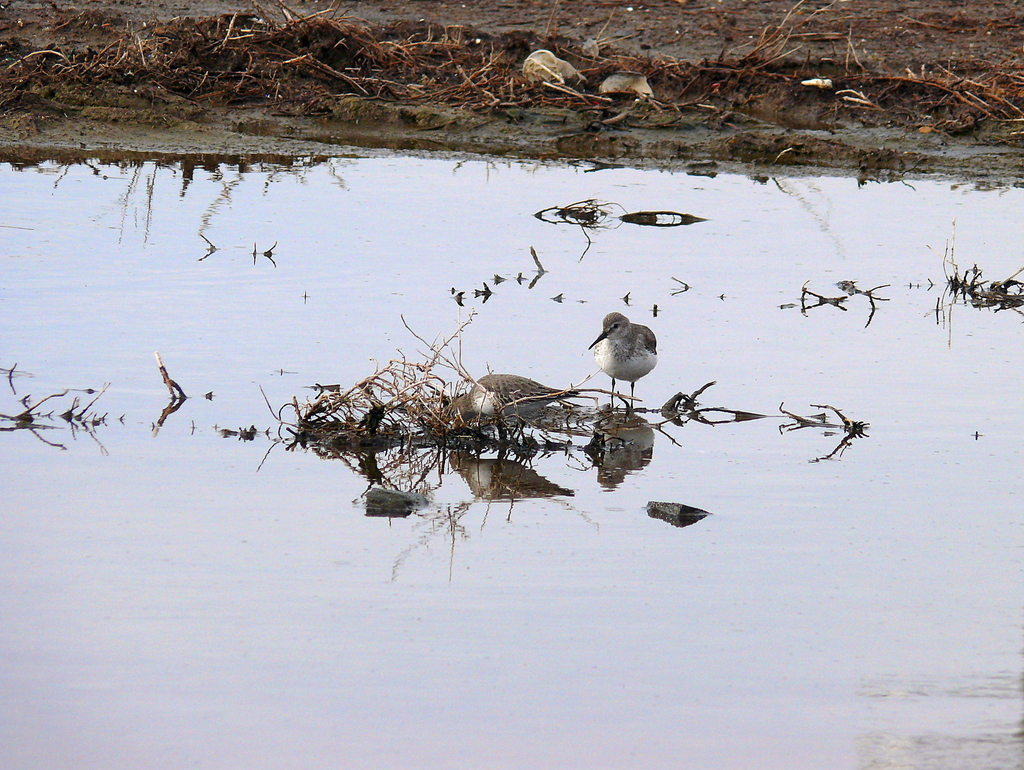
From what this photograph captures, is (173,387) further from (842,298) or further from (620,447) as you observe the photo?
(842,298)

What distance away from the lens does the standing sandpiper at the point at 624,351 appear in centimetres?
777

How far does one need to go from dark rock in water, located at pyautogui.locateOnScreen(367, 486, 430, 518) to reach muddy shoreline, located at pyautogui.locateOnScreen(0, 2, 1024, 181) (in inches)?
352

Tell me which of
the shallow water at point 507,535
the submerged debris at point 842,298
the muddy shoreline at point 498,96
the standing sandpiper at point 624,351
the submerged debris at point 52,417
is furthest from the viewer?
the muddy shoreline at point 498,96

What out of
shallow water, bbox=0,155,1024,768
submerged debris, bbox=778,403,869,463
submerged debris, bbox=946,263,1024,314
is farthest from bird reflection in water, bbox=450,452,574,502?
submerged debris, bbox=946,263,1024,314

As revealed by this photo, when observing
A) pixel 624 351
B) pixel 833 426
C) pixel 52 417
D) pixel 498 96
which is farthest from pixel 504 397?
pixel 498 96

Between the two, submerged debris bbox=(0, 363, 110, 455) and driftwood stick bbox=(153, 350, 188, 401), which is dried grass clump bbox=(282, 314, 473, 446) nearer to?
driftwood stick bbox=(153, 350, 188, 401)

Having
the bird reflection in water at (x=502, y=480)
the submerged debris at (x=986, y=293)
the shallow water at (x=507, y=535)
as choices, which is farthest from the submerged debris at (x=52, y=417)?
the submerged debris at (x=986, y=293)

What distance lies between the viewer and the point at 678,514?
6.17 metres

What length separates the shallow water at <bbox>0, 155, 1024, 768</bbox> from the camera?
4.50m

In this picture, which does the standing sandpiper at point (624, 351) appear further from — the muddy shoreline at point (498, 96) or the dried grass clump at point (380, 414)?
the muddy shoreline at point (498, 96)

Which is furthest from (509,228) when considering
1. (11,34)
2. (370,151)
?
(11,34)

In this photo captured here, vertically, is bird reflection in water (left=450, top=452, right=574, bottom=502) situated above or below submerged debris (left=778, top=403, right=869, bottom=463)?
below

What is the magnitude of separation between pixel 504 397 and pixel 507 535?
131 cm

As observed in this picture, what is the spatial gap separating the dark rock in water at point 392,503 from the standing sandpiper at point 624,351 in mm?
1853
